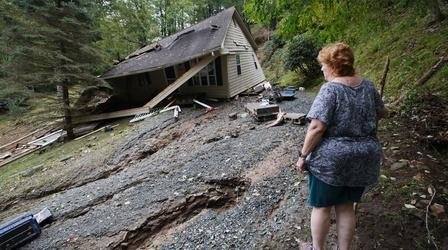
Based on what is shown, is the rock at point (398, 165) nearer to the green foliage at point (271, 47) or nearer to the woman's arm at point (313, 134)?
the woman's arm at point (313, 134)

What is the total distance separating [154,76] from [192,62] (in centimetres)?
269

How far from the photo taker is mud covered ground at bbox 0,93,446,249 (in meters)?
3.11

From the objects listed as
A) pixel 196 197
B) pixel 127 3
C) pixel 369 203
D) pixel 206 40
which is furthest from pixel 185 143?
pixel 127 3

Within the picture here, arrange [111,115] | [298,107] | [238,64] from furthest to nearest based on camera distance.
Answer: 1. [238,64]
2. [111,115]
3. [298,107]

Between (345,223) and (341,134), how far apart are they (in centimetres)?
81

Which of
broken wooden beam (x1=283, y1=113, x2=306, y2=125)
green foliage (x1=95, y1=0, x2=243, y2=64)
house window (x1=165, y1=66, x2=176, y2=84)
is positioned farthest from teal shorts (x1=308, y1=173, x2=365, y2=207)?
green foliage (x1=95, y1=0, x2=243, y2=64)

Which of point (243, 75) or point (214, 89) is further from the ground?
point (243, 75)

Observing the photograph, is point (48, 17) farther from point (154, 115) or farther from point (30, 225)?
point (30, 225)

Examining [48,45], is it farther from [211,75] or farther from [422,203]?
[422,203]

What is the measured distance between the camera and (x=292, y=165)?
4.88 meters

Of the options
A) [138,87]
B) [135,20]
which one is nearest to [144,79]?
[138,87]

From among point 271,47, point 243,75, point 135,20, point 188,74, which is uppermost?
point 135,20

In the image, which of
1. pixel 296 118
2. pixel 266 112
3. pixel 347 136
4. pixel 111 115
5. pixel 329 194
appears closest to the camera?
pixel 347 136

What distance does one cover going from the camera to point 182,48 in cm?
1361
